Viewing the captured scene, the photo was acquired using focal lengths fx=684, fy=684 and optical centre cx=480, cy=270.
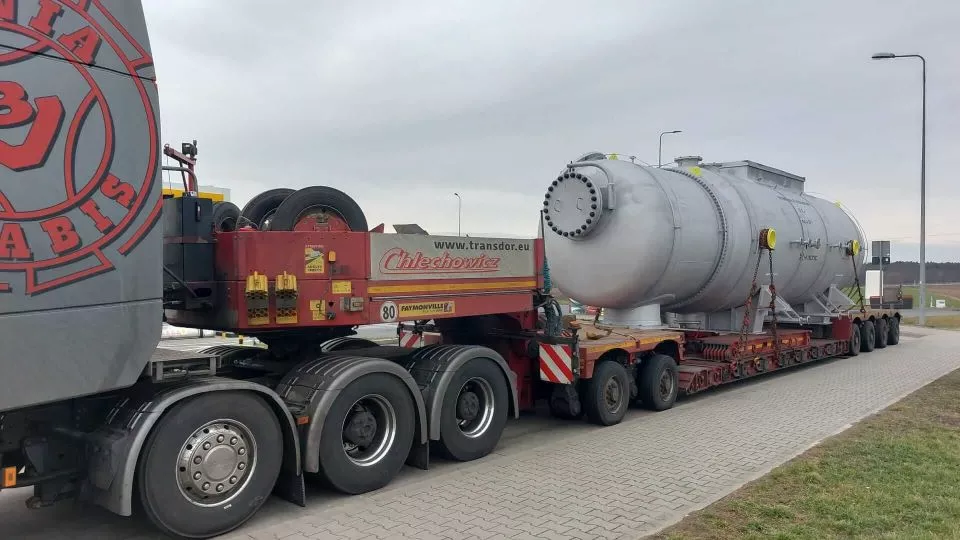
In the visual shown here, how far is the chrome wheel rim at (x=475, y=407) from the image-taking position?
23.0 feet

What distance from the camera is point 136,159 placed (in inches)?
173

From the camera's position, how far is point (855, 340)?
1644 centimetres

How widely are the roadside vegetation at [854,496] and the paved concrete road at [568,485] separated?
0.92 ft

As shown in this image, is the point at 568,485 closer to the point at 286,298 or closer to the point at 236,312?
the point at 286,298

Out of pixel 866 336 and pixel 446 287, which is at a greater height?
pixel 446 287

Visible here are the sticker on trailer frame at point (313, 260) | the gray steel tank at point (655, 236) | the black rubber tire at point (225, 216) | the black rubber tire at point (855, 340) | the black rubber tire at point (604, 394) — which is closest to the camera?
the sticker on trailer frame at point (313, 260)

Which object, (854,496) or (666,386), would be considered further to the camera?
(666,386)

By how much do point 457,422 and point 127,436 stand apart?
320 cm

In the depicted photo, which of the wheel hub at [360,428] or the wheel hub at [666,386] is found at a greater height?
the wheel hub at [360,428]

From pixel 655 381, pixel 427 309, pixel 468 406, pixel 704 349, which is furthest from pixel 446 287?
pixel 704 349

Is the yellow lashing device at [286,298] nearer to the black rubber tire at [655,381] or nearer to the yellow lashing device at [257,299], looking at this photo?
the yellow lashing device at [257,299]

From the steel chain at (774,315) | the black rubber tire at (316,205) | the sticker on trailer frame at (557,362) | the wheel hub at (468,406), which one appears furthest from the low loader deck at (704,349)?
the black rubber tire at (316,205)

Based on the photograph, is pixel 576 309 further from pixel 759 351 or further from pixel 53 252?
pixel 53 252

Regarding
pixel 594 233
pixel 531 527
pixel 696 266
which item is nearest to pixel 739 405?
pixel 696 266
